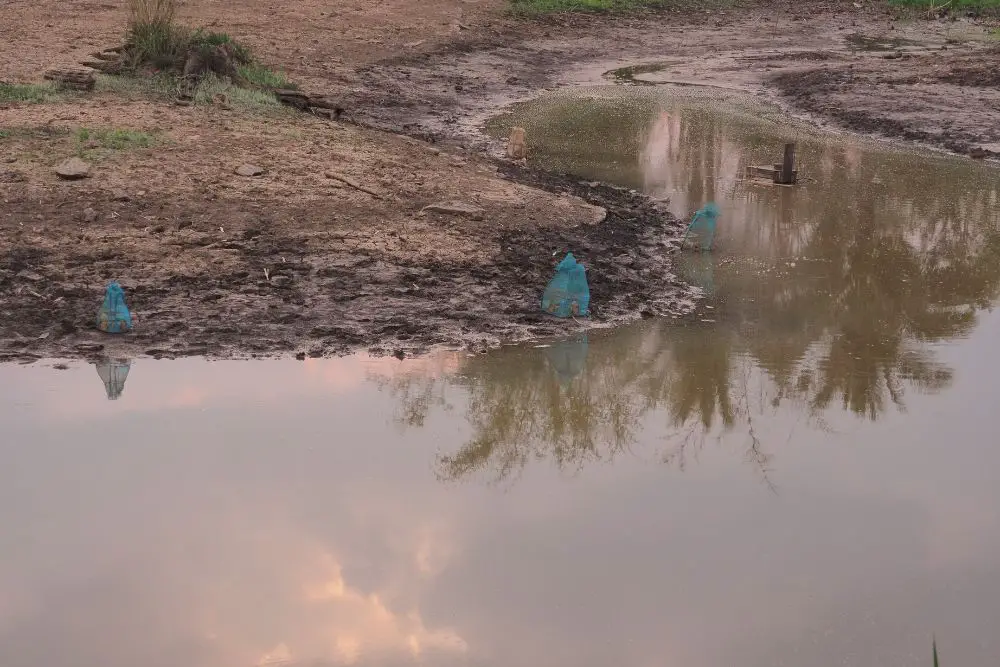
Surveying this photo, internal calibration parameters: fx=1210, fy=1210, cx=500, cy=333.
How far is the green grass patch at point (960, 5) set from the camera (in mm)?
28500

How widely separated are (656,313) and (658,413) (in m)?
1.66

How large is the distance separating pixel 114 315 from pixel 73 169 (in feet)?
8.63

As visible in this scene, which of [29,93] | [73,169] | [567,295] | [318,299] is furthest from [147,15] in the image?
[567,295]

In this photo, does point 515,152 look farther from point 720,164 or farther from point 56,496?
point 56,496

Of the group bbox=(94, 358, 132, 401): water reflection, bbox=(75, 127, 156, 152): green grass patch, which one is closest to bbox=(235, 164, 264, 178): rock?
bbox=(75, 127, 156, 152): green grass patch

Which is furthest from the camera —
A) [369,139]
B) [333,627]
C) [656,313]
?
[369,139]

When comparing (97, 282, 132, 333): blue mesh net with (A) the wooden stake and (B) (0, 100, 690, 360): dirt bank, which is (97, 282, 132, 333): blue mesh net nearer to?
(B) (0, 100, 690, 360): dirt bank

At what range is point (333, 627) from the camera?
4.50 metres

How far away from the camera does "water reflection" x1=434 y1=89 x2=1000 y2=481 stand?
21.3 feet

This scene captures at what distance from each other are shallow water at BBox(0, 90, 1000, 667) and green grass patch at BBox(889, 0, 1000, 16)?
22371mm

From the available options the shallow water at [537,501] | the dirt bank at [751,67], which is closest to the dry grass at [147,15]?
the dirt bank at [751,67]

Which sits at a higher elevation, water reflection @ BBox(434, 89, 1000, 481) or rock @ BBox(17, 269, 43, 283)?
rock @ BBox(17, 269, 43, 283)

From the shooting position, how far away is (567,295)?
25.9ft

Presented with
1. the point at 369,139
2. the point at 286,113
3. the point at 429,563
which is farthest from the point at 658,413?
the point at 286,113
